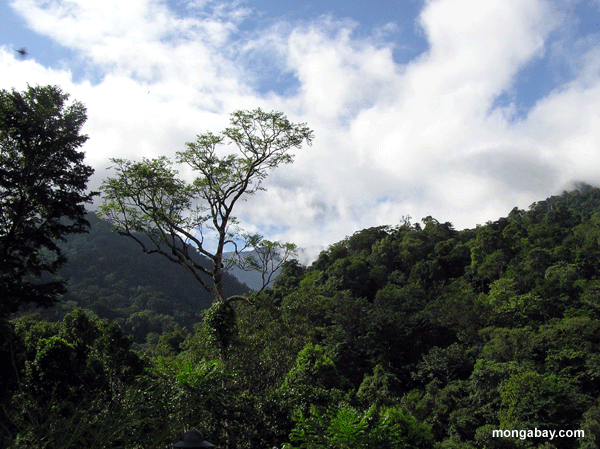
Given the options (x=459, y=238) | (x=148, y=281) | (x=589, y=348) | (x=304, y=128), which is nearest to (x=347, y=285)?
(x=459, y=238)

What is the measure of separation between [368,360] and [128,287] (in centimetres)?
5317

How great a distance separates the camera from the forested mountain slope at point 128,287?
176 feet

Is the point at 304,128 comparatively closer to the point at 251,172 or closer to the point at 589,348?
the point at 251,172

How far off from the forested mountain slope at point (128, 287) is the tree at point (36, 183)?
41.1 metres

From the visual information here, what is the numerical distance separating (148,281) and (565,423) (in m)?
69.7

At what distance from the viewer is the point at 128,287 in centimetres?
7062

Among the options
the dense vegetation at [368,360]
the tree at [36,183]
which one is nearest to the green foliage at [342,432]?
the dense vegetation at [368,360]

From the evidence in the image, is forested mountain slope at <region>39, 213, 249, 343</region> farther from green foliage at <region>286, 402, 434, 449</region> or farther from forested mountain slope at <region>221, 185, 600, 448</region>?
green foliage at <region>286, 402, 434, 449</region>

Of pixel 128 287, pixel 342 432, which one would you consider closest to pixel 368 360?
pixel 342 432

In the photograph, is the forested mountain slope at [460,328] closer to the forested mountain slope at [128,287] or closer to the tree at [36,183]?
the tree at [36,183]

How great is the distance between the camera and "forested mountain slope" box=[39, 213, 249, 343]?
53562 mm

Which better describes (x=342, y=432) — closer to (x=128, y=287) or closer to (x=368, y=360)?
(x=368, y=360)

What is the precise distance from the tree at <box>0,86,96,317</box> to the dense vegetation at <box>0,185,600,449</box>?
4.62ft

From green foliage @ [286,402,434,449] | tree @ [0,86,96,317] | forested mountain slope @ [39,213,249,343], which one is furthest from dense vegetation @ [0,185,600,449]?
forested mountain slope @ [39,213,249,343]
